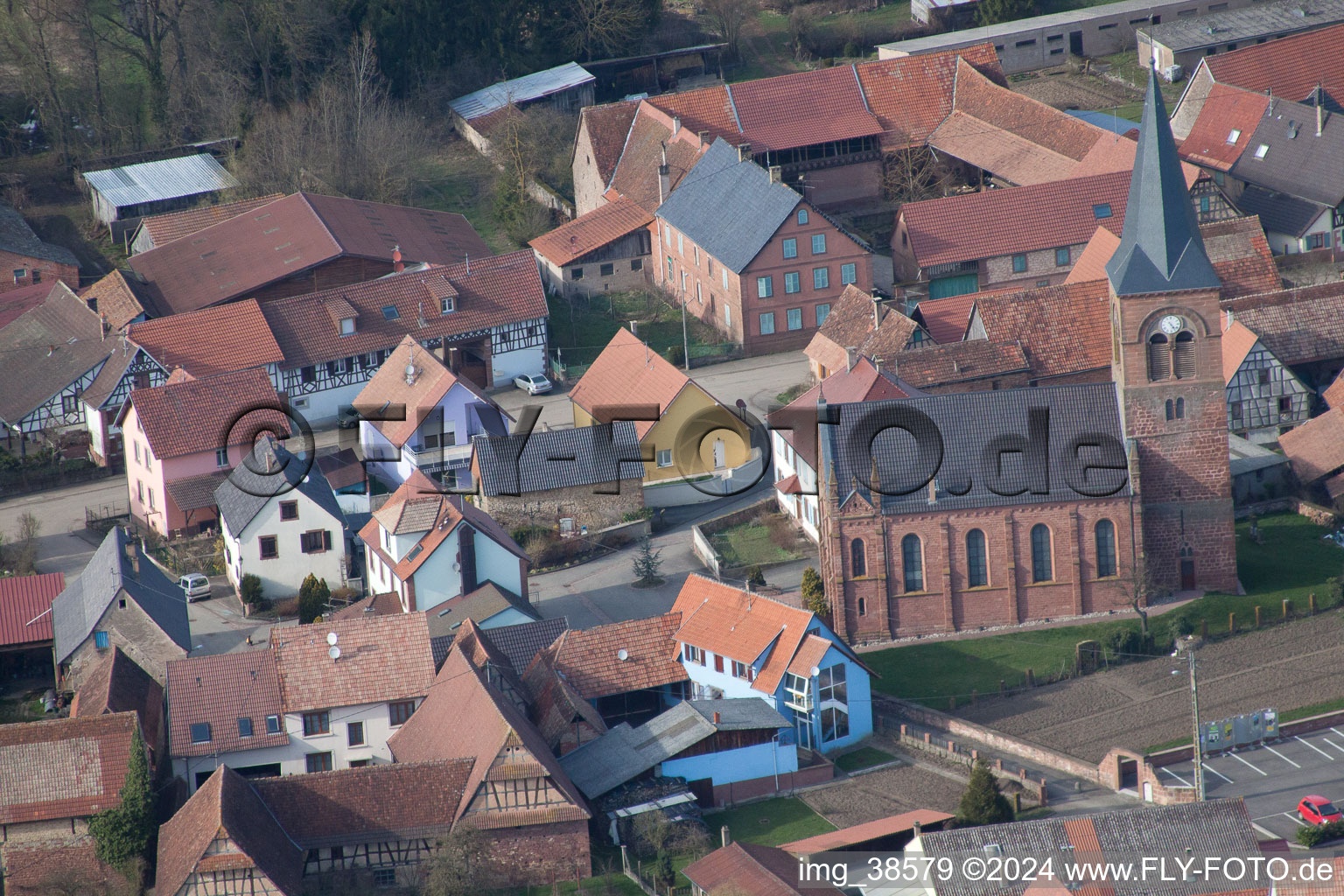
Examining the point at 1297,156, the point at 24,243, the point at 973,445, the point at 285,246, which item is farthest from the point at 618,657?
the point at 1297,156

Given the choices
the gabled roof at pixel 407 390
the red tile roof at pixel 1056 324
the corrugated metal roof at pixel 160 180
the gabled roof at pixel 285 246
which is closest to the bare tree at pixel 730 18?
the gabled roof at pixel 285 246

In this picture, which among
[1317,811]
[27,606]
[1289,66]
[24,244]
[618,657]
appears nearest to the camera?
[1317,811]

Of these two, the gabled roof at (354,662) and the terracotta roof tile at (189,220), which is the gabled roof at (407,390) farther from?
the terracotta roof tile at (189,220)

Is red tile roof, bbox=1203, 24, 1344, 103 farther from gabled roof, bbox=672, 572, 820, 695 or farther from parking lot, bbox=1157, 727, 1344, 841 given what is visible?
gabled roof, bbox=672, 572, 820, 695

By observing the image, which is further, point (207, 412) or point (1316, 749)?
point (207, 412)

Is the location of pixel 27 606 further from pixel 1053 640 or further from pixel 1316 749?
pixel 1316 749

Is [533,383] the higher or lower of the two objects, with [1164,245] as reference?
lower

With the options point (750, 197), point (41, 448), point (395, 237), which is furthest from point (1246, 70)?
point (41, 448)
